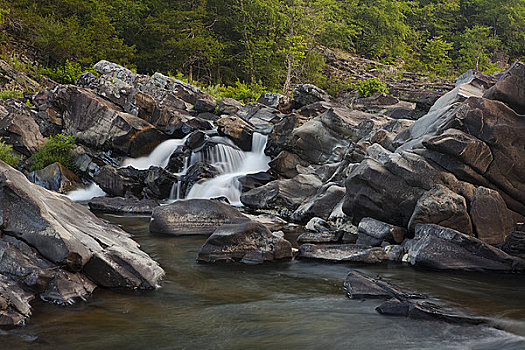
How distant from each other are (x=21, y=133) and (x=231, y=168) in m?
10.5

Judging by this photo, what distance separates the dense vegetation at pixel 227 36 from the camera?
37.4 meters

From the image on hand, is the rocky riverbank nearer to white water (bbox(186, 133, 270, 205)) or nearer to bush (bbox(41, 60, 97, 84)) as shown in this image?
white water (bbox(186, 133, 270, 205))

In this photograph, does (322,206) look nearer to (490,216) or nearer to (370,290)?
(490,216)

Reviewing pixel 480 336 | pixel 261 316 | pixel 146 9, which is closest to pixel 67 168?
pixel 261 316

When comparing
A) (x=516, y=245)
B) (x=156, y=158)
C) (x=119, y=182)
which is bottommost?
(x=119, y=182)

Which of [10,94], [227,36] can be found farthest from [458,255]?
[227,36]

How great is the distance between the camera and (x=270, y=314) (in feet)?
22.6

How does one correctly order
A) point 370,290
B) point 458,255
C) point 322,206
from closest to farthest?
point 370,290, point 458,255, point 322,206

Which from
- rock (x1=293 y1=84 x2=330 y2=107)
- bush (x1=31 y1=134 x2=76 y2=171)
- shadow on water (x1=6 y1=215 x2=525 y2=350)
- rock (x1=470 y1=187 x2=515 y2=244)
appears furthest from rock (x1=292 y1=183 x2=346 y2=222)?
rock (x1=293 y1=84 x2=330 y2=107)

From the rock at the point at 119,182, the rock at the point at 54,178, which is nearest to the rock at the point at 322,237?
the rock at the point at 119,182

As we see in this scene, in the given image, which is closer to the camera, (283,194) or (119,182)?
(283,194)

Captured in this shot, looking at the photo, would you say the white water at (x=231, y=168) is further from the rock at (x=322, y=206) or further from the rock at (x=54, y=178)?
the rock at (x=54, y=178)

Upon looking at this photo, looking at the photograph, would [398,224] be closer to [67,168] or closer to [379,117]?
[379,117]

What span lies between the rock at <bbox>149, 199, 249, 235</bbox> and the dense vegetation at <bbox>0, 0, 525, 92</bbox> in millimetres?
27487
